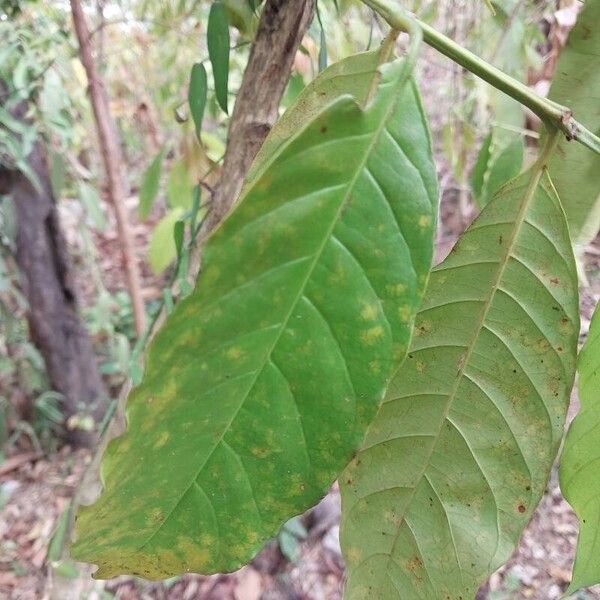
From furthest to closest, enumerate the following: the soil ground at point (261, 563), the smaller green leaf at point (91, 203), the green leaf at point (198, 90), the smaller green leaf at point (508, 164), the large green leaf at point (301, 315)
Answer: the smaller green leaf at point (91, 203) → the soil ground at point (261, 563) → the smaller green leaf at point (508, 164) → the green leaf at point (198, 90) → the large green leaf at point (301, 315)

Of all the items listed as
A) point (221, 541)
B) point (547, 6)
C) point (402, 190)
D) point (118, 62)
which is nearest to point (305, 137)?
point (402, 190)

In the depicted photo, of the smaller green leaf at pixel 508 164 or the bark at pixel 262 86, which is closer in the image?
the bark at pixel 262 86

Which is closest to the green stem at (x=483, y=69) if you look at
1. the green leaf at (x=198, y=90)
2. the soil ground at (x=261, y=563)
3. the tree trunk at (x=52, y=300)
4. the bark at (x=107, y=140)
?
the green leaf at (x=198, y=90)

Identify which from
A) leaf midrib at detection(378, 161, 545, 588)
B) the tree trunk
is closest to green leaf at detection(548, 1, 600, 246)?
leaf midrib at detection(378, 161, 545, 588)

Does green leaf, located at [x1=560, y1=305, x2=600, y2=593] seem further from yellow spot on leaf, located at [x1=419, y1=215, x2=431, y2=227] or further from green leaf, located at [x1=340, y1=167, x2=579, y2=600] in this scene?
yellow spot on leaf, located at [x1=419, y1=215, x2=431, y2=227]

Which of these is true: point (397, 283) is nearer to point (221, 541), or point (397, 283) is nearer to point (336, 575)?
point (221, 541)

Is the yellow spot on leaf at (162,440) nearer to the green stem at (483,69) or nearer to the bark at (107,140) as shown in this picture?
the green stem at (483,69)

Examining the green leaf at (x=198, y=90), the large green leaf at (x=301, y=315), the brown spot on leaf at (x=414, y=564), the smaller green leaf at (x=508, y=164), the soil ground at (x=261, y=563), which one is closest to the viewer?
the large green leaf at (x=301, y=315)

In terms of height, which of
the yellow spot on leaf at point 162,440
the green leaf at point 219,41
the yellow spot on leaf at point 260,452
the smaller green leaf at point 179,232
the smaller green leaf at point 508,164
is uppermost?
the green leaf at point 219,41
